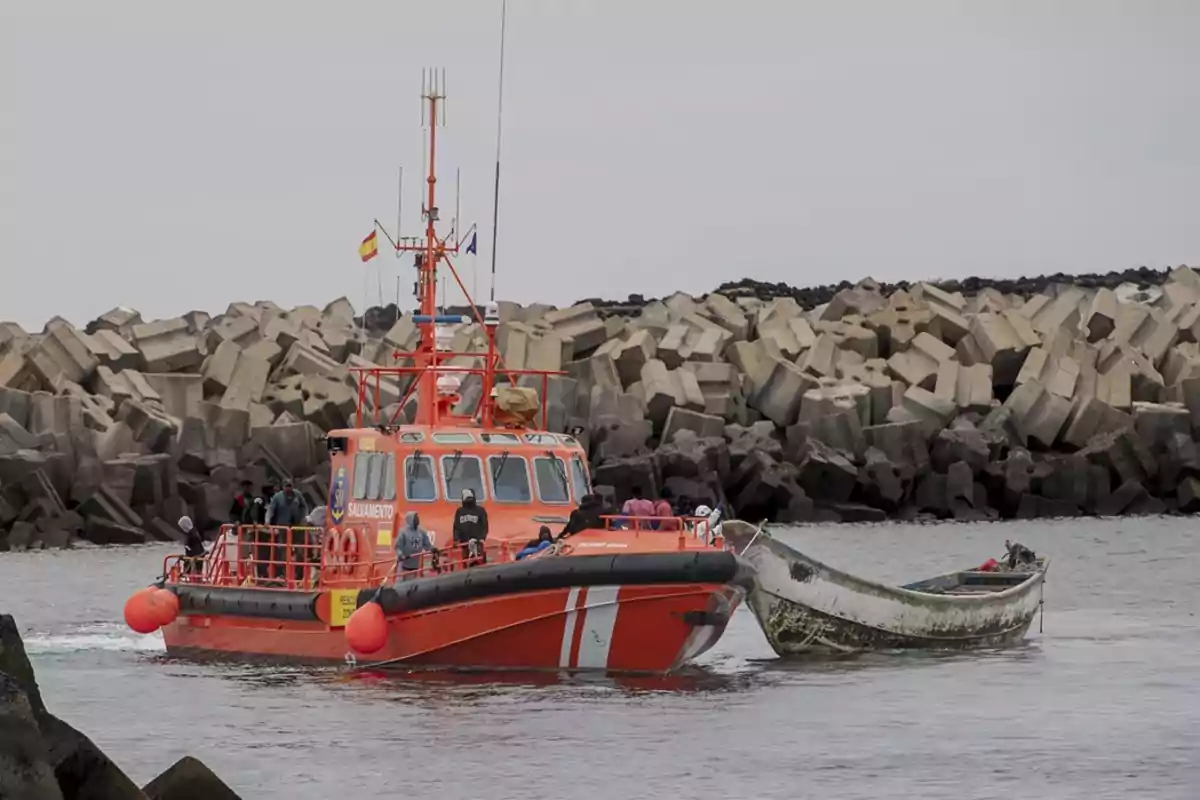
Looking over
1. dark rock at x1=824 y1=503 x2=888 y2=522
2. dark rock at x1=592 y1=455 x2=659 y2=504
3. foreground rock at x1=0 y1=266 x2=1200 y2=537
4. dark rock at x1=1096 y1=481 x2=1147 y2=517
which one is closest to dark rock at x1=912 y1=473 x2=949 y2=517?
foreground rock at x1=0 y1=266 x2=1200 y2=537

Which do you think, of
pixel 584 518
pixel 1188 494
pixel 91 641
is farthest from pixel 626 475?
pixel 584 518

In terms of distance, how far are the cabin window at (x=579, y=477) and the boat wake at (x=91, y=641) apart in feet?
18.4

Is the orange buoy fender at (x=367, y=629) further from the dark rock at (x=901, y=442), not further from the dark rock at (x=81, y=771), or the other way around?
the dark rock at (x=901, y=442)

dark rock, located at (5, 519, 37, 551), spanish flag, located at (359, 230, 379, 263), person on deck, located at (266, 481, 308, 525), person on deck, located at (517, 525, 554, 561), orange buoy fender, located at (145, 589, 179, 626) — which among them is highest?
spanish flag, located at (359, 230, 379, 263)

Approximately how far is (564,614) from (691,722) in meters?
1.39

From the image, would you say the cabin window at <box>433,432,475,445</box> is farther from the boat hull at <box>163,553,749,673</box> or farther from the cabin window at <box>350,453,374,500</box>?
the boat hull at <box>163,553,749,673</box>

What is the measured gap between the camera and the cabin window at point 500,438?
19.7 meters

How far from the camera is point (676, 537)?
1831 centimetres

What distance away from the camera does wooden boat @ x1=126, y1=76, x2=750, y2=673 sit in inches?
706

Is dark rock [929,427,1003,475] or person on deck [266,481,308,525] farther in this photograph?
dark rock [929,427,1003,475]

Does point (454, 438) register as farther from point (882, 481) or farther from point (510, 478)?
point (882, 481)

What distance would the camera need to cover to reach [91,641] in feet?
80.7

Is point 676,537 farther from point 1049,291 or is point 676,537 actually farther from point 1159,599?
point 1049,291

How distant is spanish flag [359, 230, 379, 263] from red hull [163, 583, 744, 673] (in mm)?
3612
